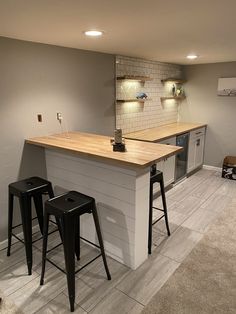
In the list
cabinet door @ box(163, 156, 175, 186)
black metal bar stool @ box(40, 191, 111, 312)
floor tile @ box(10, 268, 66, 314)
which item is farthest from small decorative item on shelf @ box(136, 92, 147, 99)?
floor tile @ box(10, 268, 66, 314)

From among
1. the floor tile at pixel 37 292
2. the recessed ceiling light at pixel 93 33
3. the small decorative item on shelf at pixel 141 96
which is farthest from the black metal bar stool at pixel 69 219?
the small decorative item on shelf at pixel 141 96

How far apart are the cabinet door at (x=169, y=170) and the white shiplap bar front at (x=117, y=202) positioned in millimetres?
1588

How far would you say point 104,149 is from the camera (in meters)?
2.22

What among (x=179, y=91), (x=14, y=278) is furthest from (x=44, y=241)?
(x=179, y=91)

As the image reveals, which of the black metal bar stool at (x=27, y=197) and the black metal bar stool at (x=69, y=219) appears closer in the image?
the black metal bar stool at (x=69, y=219)

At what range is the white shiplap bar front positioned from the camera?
6.93 feet

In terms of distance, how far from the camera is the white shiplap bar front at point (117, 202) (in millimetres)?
2113

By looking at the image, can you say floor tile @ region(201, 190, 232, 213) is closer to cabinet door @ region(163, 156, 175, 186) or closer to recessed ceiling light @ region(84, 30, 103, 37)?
cabinet door @ region(163, 156, 175, 186)

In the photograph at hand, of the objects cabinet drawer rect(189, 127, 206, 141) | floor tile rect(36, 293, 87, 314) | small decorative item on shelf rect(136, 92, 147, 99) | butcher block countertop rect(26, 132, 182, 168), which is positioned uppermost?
small decorative item on shelf rect(136, 92, 147, 99)

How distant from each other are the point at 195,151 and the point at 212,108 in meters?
0.98

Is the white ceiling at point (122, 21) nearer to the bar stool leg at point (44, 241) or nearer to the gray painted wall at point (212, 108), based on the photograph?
the bar stool leg at point (44, 241)

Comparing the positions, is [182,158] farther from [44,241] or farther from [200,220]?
[44,241]

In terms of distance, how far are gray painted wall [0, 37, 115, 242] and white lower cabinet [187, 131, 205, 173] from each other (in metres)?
2.11

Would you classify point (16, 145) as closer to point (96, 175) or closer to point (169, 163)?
point (96, 175)
